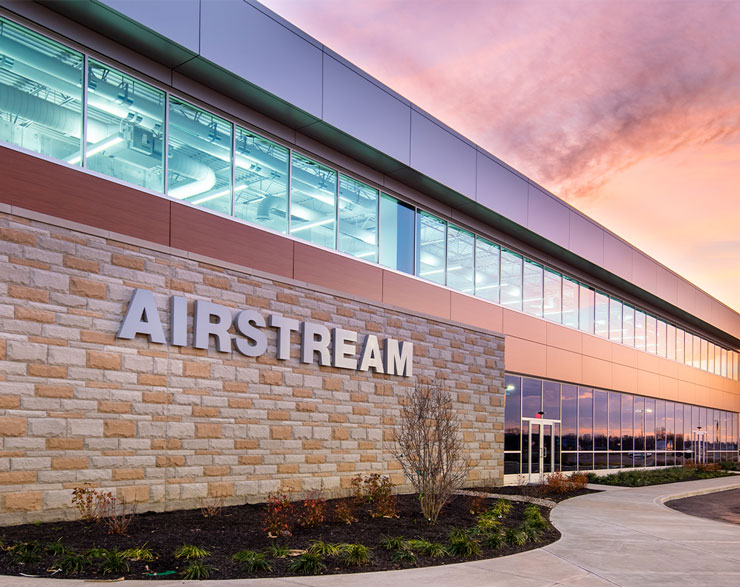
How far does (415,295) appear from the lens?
19.0m

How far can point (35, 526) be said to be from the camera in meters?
9.06

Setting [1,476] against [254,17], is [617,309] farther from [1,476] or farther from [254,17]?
[1,476]

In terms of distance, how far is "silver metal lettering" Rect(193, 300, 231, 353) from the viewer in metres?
11.6

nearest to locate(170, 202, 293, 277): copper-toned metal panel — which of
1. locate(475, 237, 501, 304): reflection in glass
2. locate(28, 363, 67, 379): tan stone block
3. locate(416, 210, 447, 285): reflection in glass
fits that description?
locate(28, 363, 67, 379): tan stone block

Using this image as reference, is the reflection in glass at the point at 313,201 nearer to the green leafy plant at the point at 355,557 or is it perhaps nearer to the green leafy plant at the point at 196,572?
the green leafy plant at the point at 355,557

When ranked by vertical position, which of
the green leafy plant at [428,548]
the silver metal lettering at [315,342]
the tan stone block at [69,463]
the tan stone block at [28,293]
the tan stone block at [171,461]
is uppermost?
the tan stone block at [28,293]

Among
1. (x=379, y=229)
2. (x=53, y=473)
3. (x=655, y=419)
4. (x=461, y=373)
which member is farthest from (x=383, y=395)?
(x=655, y=419)

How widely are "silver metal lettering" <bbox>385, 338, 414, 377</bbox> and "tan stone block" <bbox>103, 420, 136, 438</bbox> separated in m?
6.48

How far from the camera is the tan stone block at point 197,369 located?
11.4m

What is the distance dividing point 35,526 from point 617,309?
2838 cm

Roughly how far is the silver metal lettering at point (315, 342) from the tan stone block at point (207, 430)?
2400mm

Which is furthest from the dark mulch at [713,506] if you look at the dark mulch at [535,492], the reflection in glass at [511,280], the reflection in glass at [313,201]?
the reflection in glass at [313,201]

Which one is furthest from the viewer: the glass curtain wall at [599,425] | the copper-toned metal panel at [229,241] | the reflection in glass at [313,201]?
the glass curtain wall at [599,425]

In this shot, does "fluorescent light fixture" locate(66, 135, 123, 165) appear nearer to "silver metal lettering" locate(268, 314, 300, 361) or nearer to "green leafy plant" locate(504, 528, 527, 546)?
"silver metal lettering" locate(268, 314, 300, 361)
